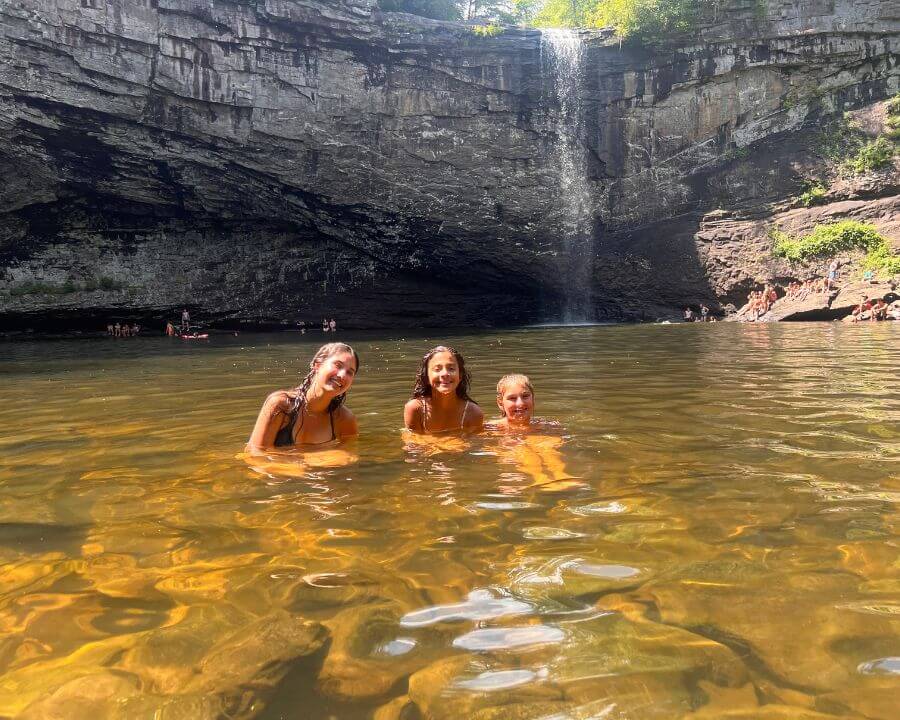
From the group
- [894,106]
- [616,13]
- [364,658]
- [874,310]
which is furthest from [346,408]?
[894,106]

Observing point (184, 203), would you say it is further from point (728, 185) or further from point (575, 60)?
point (728, 185)

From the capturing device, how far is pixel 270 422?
13.5 feet

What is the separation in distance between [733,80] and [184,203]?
805 inches

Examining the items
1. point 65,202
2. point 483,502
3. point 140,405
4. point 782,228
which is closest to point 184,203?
point 65,202

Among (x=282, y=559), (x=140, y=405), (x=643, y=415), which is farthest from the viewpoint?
(x=140, y=405)

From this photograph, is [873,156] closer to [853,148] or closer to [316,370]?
[853,148]

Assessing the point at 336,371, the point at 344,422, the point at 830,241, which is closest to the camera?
the point at 336,371

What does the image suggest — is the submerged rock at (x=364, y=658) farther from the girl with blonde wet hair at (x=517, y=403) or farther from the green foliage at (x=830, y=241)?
the green foliage at (x=830, y=241)

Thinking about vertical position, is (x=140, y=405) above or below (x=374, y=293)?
below

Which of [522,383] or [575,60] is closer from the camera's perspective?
[522,383]

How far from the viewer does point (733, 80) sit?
76.9ft

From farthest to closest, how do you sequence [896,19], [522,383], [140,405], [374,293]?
1. [374,293]
2. [896,19]
3. [140,405]
4. [522,383]

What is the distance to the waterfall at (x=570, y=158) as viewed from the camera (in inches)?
930

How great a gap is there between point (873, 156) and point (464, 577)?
26.9 metres
